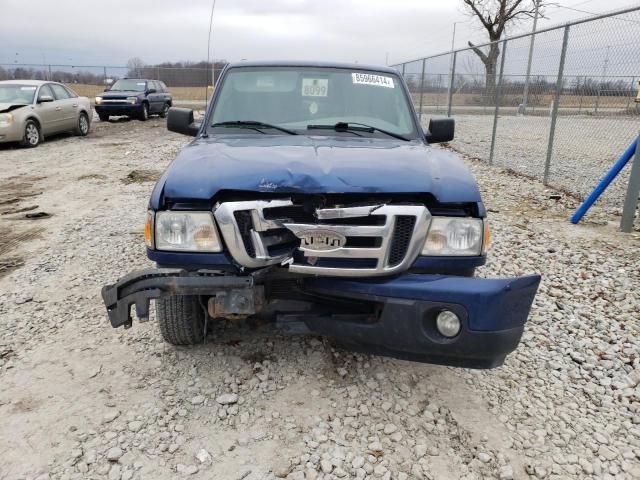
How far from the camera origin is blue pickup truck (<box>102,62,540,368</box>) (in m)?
2.37

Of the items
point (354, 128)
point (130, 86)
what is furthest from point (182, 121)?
point (130, 86)

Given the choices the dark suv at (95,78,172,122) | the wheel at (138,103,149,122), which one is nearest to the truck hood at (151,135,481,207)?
the dark suv at (95,78,172,122)

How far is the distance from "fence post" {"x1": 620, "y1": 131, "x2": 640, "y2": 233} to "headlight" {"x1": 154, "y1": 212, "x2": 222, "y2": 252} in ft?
16.9

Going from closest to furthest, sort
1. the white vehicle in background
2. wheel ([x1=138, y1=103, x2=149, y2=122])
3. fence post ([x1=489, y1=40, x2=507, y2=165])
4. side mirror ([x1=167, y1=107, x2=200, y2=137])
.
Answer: side mirror ([x1=167, y1=107, x2=200, y2=137]) → fence post ([x1=489, y1=40, x2=507, y2=165]) → the white vehicle in background → wheel ([x1=138, y1=103, x2=149, y2=122])

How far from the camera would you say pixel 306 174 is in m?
2.56

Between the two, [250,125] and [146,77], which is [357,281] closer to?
[250,125]

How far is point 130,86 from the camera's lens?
62.4 feet

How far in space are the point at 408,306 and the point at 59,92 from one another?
14.2 m

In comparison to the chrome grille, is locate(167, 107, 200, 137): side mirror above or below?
above

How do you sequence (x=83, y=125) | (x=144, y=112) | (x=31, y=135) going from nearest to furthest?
(x=31, y=135), (x=83, y=125), (x=144, y=112)

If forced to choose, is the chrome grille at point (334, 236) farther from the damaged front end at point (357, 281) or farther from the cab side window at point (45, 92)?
the cab side window at point (45, 92)

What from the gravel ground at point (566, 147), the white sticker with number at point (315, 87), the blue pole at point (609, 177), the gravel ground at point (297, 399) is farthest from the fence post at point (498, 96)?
the white sticker with number at point (315, 87)

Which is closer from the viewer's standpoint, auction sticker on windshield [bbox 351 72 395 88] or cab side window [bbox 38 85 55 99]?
auction sticker on windshield [bbox 351 72 395 88]

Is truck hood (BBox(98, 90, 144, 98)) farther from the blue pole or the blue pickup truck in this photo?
the blue pickup truck
